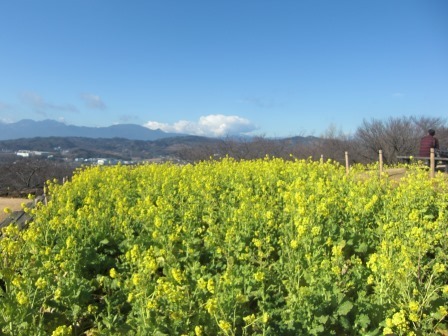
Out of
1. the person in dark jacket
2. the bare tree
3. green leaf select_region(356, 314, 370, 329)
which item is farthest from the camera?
the bare tree

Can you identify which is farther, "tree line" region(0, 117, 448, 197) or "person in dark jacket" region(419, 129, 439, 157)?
"tree line" region(0, 117, 448, 197)

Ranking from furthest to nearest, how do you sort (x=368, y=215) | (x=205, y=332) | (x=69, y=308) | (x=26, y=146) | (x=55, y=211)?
(x=26, y=146)
(x=55, y=211)
(x=368, y=215)
(x=69, y=308)
(x=205, y=332)

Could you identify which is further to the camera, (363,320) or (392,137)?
(392,137)

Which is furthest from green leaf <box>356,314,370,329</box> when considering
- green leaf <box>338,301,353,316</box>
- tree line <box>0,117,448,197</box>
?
tree line <box>0,117,448,197</box>

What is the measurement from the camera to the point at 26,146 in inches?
3661

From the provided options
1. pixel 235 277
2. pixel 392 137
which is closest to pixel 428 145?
pixel 235 277

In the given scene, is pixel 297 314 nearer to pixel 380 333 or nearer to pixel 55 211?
pixel 380 333

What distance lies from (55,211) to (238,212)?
10.6 feet

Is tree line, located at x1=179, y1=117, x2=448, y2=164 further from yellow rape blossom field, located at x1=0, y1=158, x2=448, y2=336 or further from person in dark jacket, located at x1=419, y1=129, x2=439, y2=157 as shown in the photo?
yellow rape blossom field, located at x1=0, y1=158, x2=448, y2=336

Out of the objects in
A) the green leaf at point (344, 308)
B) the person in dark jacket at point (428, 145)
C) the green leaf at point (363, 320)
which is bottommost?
the green leaf at point (363, 320)

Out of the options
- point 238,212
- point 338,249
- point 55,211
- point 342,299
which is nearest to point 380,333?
point 342,299

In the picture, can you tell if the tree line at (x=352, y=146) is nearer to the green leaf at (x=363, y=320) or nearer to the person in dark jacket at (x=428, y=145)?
the person in dark jacket at (x=428, y=145)

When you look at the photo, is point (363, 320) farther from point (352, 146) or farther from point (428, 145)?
point (352, 146)

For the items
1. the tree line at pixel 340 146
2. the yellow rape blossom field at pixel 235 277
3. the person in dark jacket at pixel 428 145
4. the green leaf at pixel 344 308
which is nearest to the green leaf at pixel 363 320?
the yellow rape blossom field at pixel 235 277
